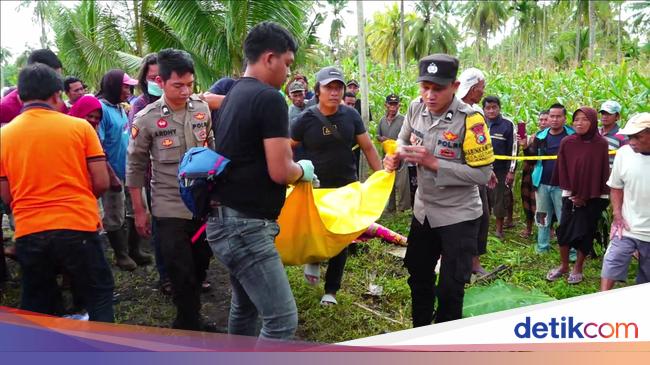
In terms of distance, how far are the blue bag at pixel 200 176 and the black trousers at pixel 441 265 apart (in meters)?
1.56

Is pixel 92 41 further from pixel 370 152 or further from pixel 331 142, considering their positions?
pixel 370 152

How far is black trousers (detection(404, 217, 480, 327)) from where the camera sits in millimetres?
3283

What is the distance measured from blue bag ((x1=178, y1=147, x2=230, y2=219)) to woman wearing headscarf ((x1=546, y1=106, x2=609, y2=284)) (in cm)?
390

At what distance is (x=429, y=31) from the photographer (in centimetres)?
3756

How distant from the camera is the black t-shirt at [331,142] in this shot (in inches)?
178

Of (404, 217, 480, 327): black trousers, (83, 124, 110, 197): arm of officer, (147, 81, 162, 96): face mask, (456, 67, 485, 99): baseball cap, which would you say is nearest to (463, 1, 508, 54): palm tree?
(456, 67, 485, 99): baseball cap

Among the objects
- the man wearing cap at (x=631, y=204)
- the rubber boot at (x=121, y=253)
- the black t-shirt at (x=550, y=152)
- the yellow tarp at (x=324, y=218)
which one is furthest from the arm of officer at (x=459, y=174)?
the rubber boot at (x=121, y=253)

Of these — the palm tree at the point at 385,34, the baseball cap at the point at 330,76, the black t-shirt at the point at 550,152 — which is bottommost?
the black t-shirt at the point at 550,152

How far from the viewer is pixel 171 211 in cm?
359

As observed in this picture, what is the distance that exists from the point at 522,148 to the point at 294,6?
4239mm

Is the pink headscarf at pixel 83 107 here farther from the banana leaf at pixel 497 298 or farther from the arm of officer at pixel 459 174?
the banana leaf at pixel 497 298

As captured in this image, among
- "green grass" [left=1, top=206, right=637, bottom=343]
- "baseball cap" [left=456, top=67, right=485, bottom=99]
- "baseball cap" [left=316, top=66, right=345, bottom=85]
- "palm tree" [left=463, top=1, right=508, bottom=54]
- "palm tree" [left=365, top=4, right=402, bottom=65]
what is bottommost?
"green grass" [left=1, top=206, right=637, bottom=343]

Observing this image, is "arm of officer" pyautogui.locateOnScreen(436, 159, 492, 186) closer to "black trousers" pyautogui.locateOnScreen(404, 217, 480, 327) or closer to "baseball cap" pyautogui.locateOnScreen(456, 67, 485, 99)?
"black trousers" pyautogui.locateOnScreen(404, 217, 480, 327)

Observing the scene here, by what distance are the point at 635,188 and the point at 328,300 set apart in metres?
2.61
